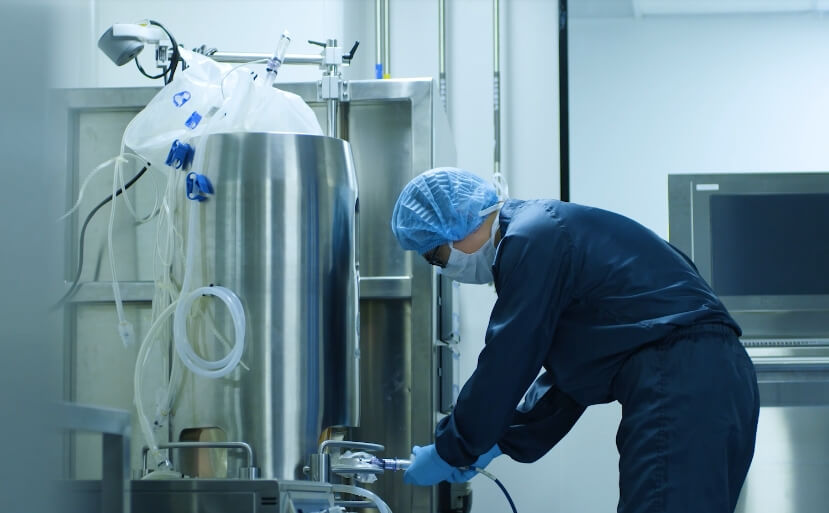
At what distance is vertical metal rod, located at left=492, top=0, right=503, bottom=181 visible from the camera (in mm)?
2900

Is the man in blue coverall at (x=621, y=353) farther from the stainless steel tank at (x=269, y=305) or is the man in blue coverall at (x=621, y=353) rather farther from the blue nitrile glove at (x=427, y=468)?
the stainless steel tank at (x=269, y=305)

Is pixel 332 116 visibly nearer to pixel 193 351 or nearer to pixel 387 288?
pixel 387 288

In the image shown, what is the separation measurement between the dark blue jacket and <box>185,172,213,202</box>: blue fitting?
1.66 ft

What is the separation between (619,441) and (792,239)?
1437 mm

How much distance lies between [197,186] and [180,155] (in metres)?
0.08

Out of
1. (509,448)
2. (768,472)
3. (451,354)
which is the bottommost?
(768,472)

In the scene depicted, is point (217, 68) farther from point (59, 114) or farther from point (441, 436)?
point (59, 114)

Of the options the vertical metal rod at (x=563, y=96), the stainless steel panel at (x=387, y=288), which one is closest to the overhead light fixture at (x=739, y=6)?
the vertical metal rod at (x=563, y=96)

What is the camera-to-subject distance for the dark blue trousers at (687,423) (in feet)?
4.78

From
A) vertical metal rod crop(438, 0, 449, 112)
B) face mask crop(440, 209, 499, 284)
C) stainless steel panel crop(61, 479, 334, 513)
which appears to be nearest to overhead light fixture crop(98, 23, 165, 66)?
face mask crop(440, 209, 499, 284)

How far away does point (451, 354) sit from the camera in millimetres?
2193

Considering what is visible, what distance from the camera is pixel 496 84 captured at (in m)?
2.91

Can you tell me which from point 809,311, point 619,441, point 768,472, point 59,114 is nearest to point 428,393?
point 619,441

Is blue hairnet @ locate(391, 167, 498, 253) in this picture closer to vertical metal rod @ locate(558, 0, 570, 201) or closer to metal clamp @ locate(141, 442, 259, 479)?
metal clamp @ locate(141, 442, 259, 479)
